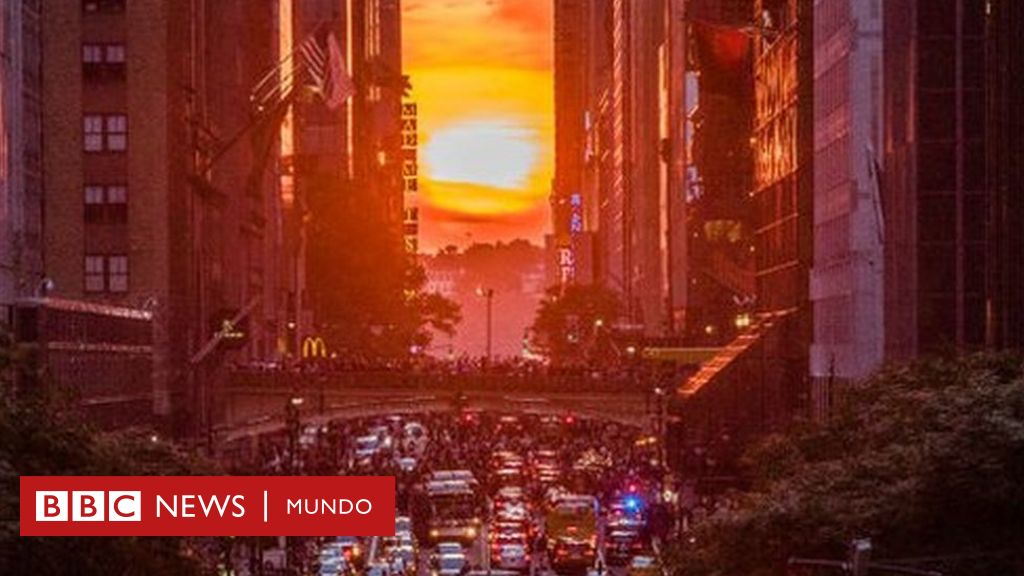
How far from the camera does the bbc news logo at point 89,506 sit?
40719 millimetres

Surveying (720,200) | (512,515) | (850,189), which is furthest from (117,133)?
(720,200)

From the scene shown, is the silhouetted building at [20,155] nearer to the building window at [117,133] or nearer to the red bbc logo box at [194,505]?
the building window at [117,133]

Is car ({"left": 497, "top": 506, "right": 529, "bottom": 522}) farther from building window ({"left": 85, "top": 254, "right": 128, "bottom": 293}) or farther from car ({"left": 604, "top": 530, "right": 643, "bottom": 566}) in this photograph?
building window ({"left": 85, "top": 254, "right": 128, "bottom": 293})

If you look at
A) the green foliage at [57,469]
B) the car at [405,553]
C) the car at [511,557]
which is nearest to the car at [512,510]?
the car at [511,557]

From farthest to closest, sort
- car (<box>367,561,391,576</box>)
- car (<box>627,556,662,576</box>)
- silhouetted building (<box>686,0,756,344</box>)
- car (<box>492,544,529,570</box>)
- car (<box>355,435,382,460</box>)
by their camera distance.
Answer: car (<box>355,435,382,460</box>), silhouetted building (<box>686,0,756,344</box>), car (<box>492,544,529,570</box>), car (<box>367,561,391,576</box>), car (<box>627,556,662,576</box>)

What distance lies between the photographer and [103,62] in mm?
118438

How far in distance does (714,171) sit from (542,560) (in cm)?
6084

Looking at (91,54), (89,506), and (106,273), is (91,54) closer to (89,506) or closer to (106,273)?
(106,273)

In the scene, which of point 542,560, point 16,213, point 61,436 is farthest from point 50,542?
point 542,560

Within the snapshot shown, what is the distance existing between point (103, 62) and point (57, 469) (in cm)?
7438

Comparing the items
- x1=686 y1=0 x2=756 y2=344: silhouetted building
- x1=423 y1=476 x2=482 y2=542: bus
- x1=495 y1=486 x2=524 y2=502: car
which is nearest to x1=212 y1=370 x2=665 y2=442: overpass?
x1=495 y1=486 x2=524 y2=502: car

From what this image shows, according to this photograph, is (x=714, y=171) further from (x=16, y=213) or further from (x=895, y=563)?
(x=895, y=563)

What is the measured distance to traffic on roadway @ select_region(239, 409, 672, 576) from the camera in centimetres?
8706

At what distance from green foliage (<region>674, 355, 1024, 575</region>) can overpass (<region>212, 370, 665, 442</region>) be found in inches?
3057
